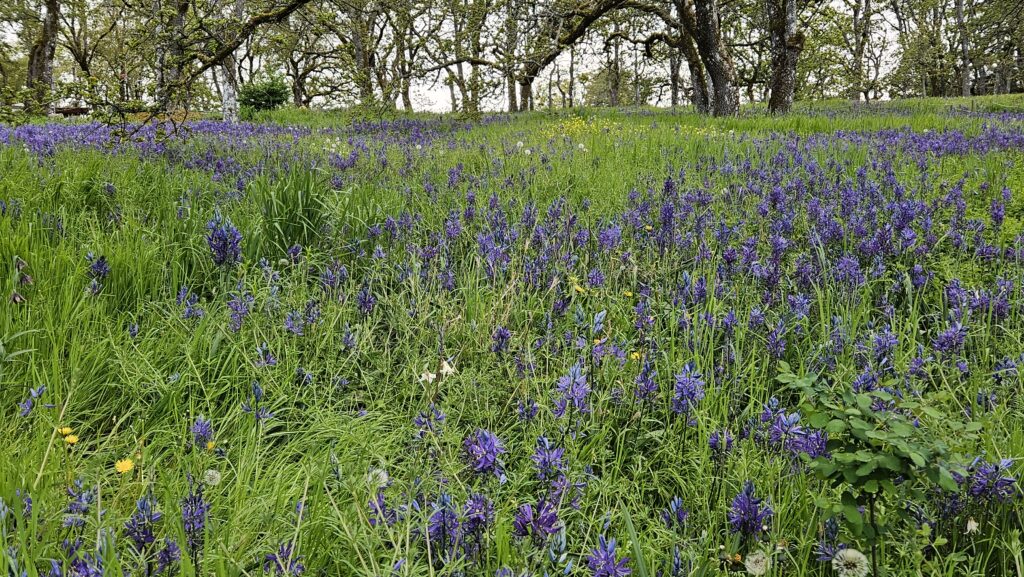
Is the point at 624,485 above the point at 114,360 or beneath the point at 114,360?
beneath

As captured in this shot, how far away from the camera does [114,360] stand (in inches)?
82.7

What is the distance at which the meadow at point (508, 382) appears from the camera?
136 cm

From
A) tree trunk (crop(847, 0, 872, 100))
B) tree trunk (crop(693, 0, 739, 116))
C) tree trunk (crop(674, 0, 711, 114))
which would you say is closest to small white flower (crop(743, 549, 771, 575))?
tree trunk (crop(693, 0, 739, 116))

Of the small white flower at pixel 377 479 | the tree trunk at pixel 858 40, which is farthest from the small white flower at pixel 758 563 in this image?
the tree trunk at pixel 858 40

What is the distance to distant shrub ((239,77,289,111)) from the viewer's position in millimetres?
20031

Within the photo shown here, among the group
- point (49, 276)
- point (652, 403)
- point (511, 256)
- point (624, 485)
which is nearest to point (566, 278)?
point (511, 256)

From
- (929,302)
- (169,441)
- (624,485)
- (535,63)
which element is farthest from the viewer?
(535,63)

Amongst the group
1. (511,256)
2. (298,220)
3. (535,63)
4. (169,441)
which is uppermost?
(535,63)

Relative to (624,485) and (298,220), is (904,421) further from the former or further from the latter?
(298,220)

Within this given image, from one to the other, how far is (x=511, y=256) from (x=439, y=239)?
0.47m

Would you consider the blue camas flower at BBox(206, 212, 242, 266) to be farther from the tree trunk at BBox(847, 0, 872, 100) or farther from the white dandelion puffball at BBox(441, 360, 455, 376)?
the tree trunk at BBox(847, 0, 872, 100)

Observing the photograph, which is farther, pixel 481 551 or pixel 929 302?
pixel 929 302

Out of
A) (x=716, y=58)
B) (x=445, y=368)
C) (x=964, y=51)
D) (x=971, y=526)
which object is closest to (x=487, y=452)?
(x=445, y=368)

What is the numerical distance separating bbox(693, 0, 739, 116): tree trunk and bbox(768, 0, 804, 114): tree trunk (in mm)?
1243
